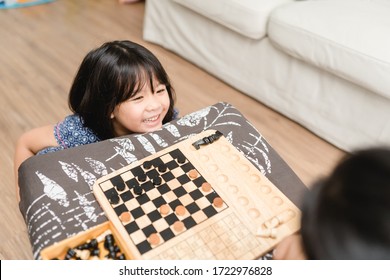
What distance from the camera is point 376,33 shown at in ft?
5.15

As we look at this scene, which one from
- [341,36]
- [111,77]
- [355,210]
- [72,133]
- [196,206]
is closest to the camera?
[355,210]

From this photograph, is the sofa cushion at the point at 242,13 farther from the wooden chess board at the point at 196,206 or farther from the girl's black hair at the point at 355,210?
the girl's black hair at the point at 355,210

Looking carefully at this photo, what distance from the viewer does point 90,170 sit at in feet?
3.31

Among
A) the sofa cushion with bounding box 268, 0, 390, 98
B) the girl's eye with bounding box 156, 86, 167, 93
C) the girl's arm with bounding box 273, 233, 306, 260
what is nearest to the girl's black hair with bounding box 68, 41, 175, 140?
the girl's eye with bounding box 156, 86, 167, 93

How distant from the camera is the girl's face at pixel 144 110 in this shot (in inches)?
47.9

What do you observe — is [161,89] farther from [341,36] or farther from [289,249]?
[341,36]

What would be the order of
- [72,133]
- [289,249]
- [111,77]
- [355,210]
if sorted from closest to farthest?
[355,210] → [289,249] → [111,77] → [72,133]

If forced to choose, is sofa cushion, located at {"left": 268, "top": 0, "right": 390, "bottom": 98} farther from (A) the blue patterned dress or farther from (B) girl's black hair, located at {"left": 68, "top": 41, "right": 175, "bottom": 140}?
(A) the blue patterned dress

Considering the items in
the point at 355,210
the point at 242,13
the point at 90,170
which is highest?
the point at 355,210

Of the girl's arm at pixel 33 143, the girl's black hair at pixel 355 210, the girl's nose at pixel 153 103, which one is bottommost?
the girl's arm at pixel 33 143

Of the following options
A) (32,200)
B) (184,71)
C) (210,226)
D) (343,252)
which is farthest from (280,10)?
(343,252)

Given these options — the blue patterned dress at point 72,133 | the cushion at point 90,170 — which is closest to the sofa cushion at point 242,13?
the cushion at point 90,170

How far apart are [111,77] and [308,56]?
956mm

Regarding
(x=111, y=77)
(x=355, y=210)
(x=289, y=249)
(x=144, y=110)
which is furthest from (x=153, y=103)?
(x=355, y=210)
